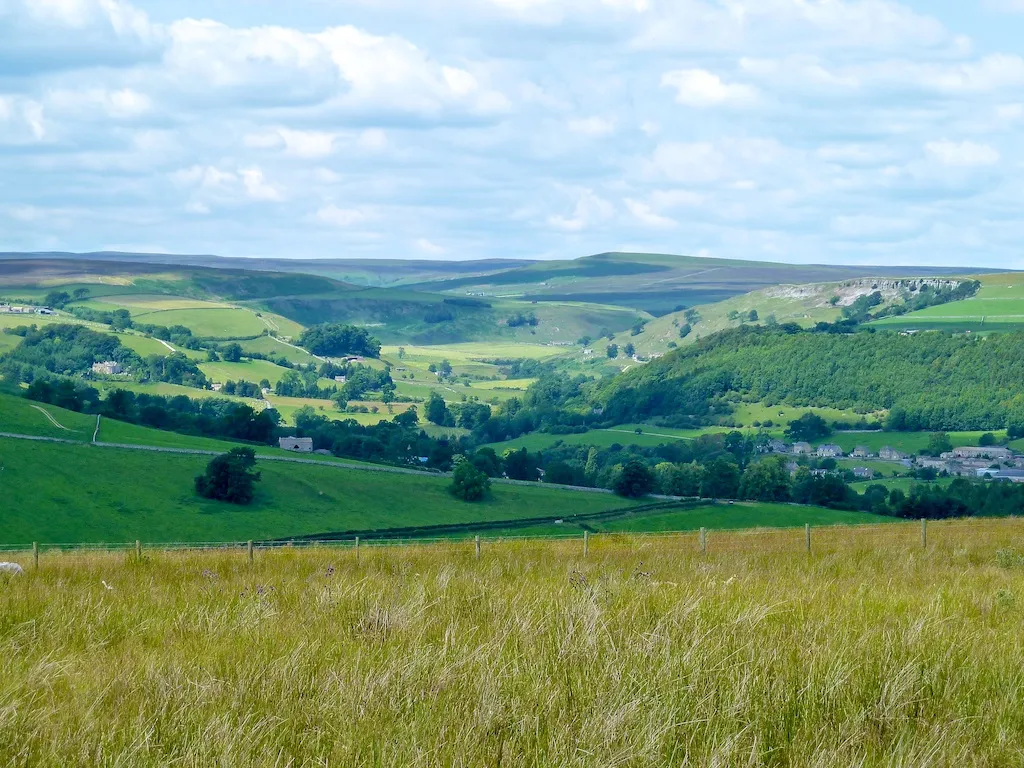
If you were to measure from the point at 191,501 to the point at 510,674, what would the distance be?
326 ft

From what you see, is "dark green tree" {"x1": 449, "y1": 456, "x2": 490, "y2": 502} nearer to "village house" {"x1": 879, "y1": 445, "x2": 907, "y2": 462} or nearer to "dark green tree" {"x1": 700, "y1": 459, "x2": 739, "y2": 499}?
"dark green tree" {"x1": 700, "y1": 459, "x2": 739, "y2": 499}

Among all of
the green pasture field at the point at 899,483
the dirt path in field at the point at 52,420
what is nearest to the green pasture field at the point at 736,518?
the green pasture field at the point at 899,483

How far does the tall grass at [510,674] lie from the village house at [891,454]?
6700 inches

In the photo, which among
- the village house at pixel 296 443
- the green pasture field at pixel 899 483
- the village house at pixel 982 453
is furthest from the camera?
the village house at pixel 982 453

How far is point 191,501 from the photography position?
352ft

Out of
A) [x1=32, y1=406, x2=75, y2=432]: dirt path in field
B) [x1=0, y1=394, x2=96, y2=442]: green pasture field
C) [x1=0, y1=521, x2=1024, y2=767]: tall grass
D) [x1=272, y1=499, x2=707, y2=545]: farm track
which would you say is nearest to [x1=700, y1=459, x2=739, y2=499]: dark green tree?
[x1=272, y1=499, x2=707, y2=545]: farm track

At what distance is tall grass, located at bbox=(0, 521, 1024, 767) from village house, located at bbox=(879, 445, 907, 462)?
6700 inches

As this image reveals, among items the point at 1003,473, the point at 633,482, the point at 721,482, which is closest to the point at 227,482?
the point at 633,482

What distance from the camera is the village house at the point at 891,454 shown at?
182 meters

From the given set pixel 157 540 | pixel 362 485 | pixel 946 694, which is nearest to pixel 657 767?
pixel 946 694

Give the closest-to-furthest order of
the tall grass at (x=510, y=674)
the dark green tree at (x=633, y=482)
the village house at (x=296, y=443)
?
the tall grass at (x=510, y=674) < the dark green tree at (x=633, y=482) < the village house at (x=296, y=443)

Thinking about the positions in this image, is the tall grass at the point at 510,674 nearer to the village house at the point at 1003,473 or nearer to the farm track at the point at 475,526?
the farm track at the point at 475,526

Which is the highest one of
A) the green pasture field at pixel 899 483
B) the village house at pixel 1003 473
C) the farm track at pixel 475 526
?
the farm track at pixel 475 526

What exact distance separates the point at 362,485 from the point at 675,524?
30.1 m
